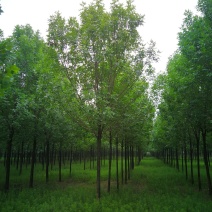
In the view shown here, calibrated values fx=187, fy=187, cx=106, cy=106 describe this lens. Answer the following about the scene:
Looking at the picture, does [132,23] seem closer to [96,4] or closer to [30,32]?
[96,4]

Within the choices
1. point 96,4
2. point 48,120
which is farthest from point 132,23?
point 48,120

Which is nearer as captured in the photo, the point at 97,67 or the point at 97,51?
the point at 97,51

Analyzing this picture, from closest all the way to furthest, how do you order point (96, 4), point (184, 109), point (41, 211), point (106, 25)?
point (41, 211) → point (106, 25) → point (96, 4) → point (184, 109)

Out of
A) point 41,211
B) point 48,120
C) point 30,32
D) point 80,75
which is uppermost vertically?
point 30,32

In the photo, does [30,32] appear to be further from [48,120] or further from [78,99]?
[78,99]

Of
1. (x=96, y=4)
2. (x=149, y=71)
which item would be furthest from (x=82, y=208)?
(x=96, y=4)

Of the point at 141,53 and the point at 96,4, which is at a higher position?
the point at 96,4

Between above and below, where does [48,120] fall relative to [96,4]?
below

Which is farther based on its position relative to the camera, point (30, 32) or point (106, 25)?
point (30, 32)

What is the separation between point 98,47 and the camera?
11.8 m

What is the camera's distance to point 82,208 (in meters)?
10.0

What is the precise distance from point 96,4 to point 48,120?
11.1 meters

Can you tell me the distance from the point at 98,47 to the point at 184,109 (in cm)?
772

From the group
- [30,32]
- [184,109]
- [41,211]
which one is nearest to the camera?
[41,211]
